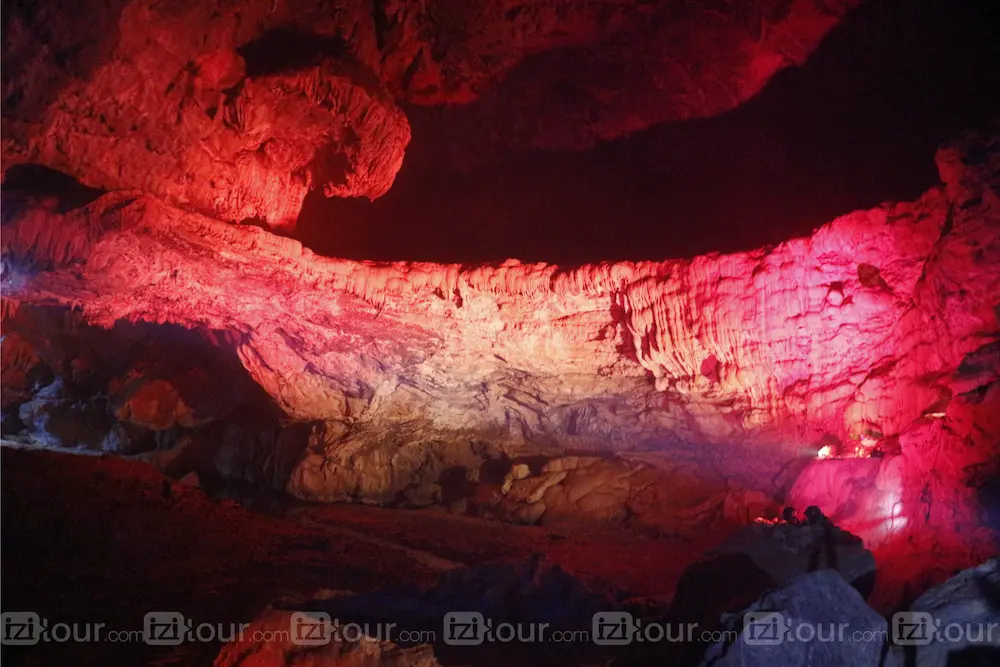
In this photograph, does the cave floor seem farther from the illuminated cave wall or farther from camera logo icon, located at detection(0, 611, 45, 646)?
the illuminated cave wall

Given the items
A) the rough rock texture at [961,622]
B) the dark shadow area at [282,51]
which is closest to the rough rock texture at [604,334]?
the rough rock texture at [961,622]

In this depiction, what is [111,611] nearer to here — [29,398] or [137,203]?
[137,203]

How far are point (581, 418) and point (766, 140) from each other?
4.76m

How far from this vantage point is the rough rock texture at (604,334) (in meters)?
5.50

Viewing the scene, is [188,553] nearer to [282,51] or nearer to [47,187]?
[47,187]

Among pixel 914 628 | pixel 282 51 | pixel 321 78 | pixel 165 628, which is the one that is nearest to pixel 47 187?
pixel 282 51

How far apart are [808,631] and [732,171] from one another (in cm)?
716

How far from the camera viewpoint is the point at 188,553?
5.97 meters

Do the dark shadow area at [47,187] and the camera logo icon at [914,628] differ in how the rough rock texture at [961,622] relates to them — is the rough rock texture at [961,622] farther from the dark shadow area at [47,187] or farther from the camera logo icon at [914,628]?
the dark shadow area at [47,187]

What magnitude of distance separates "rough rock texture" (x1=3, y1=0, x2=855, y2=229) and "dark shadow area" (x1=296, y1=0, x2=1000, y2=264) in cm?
42

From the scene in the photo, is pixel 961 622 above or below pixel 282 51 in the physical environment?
below

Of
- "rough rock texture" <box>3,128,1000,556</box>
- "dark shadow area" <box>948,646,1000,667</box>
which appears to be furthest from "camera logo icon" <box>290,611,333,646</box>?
"rough rock texture" <box>3,128,1000,556</box>

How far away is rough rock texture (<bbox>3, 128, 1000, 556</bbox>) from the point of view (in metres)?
5.50

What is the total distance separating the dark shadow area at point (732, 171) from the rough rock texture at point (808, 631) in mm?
3786
